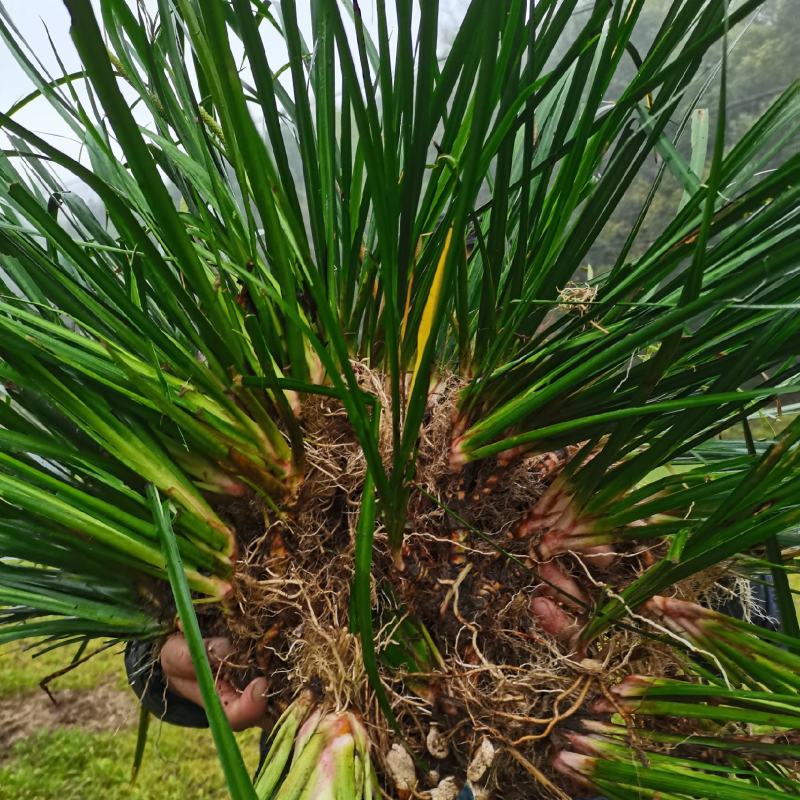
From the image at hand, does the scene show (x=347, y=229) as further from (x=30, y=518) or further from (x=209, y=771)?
(x=209, y=771)

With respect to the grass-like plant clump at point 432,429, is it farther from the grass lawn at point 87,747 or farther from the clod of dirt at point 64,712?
the clod of dirt at point 64,712

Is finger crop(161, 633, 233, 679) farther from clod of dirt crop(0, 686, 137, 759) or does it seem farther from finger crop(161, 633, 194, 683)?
clod of dirt crop(0, 686, 137, 759)

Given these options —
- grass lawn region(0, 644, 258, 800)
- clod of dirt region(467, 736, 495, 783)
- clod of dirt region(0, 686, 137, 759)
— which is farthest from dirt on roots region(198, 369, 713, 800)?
clod of dirt region(0, 686, 137, 759)

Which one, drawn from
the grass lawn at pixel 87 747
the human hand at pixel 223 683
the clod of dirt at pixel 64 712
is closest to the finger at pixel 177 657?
the human hand at pixel 223 683

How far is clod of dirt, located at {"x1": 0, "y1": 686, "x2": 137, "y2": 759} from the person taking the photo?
1.29 m

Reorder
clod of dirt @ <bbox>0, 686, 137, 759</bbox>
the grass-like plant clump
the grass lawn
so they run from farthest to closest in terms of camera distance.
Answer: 1. clod of dirt @ <bbox>0, 686, 137, 759</bbox>
2. the grass lawn
3. the grass-like plant clump

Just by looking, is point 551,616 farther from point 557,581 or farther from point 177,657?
point 177,657

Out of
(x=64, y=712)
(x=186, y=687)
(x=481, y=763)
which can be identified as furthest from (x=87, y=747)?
(x=481, y=763)

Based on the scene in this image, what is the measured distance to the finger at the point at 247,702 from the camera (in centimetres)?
30

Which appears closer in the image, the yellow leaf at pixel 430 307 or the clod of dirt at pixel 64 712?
the yellow leaf at pixel 430 307

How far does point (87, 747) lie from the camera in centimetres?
122

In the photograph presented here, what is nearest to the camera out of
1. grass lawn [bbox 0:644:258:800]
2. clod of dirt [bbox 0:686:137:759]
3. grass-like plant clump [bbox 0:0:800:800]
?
grass-like plant clump [bbox 0:0:800:800]

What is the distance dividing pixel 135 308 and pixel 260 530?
0.12 metres

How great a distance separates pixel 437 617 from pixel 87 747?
4.14 feet
